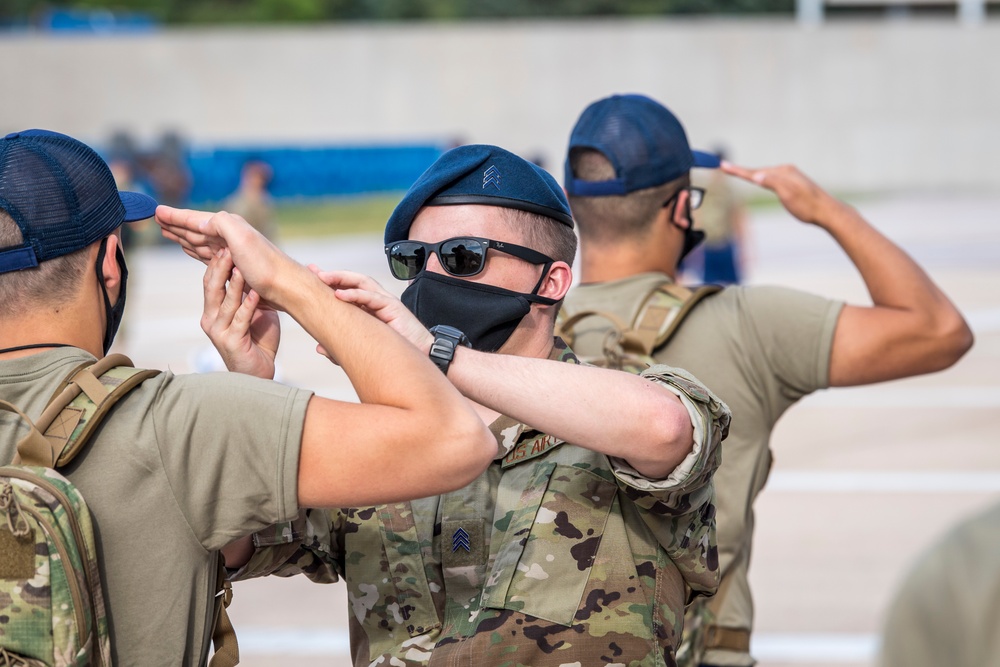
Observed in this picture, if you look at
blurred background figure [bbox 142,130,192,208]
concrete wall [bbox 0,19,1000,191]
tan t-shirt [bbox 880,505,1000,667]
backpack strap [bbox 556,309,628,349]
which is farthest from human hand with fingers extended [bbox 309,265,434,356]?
concrete wall [bbox 0,19,1000,191]

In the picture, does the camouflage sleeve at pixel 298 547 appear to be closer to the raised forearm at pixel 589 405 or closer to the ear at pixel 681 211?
the raised forearm at pixel 589 405

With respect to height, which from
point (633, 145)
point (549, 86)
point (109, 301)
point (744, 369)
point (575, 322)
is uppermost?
point (633, 145)

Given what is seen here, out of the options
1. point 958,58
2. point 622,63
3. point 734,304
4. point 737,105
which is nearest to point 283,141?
point 622,63

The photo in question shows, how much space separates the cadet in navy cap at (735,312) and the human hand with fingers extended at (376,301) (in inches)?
41.1

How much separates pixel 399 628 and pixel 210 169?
28.9 m

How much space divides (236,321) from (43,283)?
0.42 meters

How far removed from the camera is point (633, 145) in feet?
10.7

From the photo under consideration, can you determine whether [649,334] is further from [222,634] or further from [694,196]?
[222,634]

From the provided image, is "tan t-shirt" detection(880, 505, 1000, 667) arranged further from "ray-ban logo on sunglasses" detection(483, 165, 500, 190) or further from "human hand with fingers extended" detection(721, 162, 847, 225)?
"human hand with fingers extended" detection(721, 162, 847, 225)

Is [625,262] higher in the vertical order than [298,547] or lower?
higher

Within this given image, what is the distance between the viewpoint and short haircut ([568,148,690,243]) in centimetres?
329

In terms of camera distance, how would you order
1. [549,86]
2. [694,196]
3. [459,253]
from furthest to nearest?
[549,86], [694,196], [459,253]

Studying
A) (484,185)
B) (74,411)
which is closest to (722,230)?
(484,185)

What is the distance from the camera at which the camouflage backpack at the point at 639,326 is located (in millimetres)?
2965
